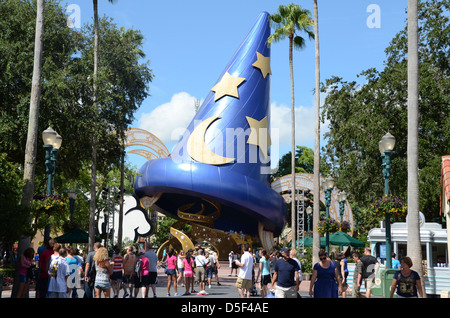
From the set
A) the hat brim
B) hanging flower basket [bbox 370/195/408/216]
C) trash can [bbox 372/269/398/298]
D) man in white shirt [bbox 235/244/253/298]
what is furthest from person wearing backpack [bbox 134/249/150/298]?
the hat brim

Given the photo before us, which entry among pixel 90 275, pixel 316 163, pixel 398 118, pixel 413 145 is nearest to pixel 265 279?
pixel 90 275

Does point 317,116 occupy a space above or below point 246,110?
below

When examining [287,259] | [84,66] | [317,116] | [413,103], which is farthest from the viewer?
[84,66]

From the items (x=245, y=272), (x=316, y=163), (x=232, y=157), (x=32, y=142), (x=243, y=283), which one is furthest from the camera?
(x=232, y=157)

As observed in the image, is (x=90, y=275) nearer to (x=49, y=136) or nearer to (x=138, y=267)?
(x=138, y=267)

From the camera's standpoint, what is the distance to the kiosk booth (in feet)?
60.6

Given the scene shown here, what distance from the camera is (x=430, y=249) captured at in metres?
21.8

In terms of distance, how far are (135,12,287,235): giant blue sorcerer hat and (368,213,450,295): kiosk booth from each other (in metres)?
12.7

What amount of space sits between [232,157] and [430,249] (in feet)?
68.3
